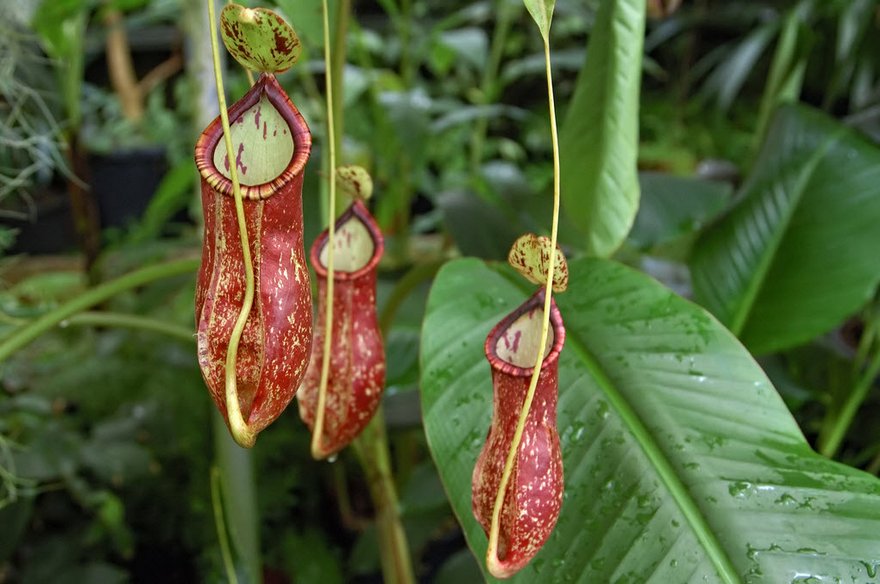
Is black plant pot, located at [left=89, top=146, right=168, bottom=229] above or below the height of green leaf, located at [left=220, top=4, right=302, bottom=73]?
below

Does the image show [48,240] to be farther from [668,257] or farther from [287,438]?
[668,257]

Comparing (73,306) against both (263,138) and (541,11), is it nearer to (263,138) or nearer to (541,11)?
(263,138)

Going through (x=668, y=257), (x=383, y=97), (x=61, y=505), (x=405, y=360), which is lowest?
(x=61, y=505)

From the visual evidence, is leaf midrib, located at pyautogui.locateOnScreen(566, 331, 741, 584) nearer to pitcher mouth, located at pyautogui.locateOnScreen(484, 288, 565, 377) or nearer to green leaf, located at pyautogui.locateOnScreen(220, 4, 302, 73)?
pitcher mouth, located at pyautogui.locateOnScreen(484, 288, 565, 377)

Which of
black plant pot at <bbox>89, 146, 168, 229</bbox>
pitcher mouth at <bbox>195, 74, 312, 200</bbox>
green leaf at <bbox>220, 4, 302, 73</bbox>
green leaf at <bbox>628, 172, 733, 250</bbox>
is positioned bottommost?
black plant pot at <bbox>89, 146, 168, 229</bbox>

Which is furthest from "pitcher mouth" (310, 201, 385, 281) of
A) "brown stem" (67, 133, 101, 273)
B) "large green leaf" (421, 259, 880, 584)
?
"brown stem" (67, 133, 101, 273)

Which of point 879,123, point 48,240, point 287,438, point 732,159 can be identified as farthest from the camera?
point 732,159

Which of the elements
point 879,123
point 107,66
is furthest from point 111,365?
point 107,66
